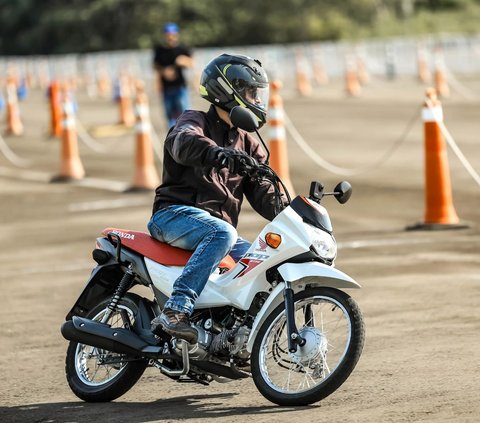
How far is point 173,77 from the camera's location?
2155 centimetres

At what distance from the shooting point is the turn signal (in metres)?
6.66

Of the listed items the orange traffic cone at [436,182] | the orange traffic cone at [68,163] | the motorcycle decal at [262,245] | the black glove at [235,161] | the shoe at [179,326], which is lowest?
the orange traffic cone at [68,163]

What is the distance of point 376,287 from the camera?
10242mm

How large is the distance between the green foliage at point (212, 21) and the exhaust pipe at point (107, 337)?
62122mm

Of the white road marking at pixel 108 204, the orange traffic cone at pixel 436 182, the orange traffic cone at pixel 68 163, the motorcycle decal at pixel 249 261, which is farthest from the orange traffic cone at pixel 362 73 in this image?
the motorcycle decal at pixel 249 261

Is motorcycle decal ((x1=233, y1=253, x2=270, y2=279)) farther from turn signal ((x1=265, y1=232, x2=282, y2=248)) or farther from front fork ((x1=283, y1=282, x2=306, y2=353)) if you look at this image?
front fork ((x1=283, y1=282, x2=306, y2=353))

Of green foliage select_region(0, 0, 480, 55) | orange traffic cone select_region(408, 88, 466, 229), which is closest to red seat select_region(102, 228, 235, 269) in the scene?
orange traffic cone select_region(408, 88, 466, 229)

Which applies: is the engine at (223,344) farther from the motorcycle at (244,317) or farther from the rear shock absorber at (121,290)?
the rear shock absorber at (121,290)

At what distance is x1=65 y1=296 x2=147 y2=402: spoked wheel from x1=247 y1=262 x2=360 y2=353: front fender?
0.81 meters

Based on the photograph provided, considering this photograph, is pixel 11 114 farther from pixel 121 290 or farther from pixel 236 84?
pixel 236 84

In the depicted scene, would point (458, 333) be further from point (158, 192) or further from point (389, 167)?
point (389, 167)

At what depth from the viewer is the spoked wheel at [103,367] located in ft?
23.6

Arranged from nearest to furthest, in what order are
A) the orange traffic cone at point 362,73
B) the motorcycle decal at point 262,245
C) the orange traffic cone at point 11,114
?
1. the motorcycle decal at point 262,245
2. the orange traffic cone at point 11,114
3. the orange traffic cone at point 362,73

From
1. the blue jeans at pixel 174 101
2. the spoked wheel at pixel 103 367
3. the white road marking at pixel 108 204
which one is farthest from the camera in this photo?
the blue jeans at pixel 174 101
